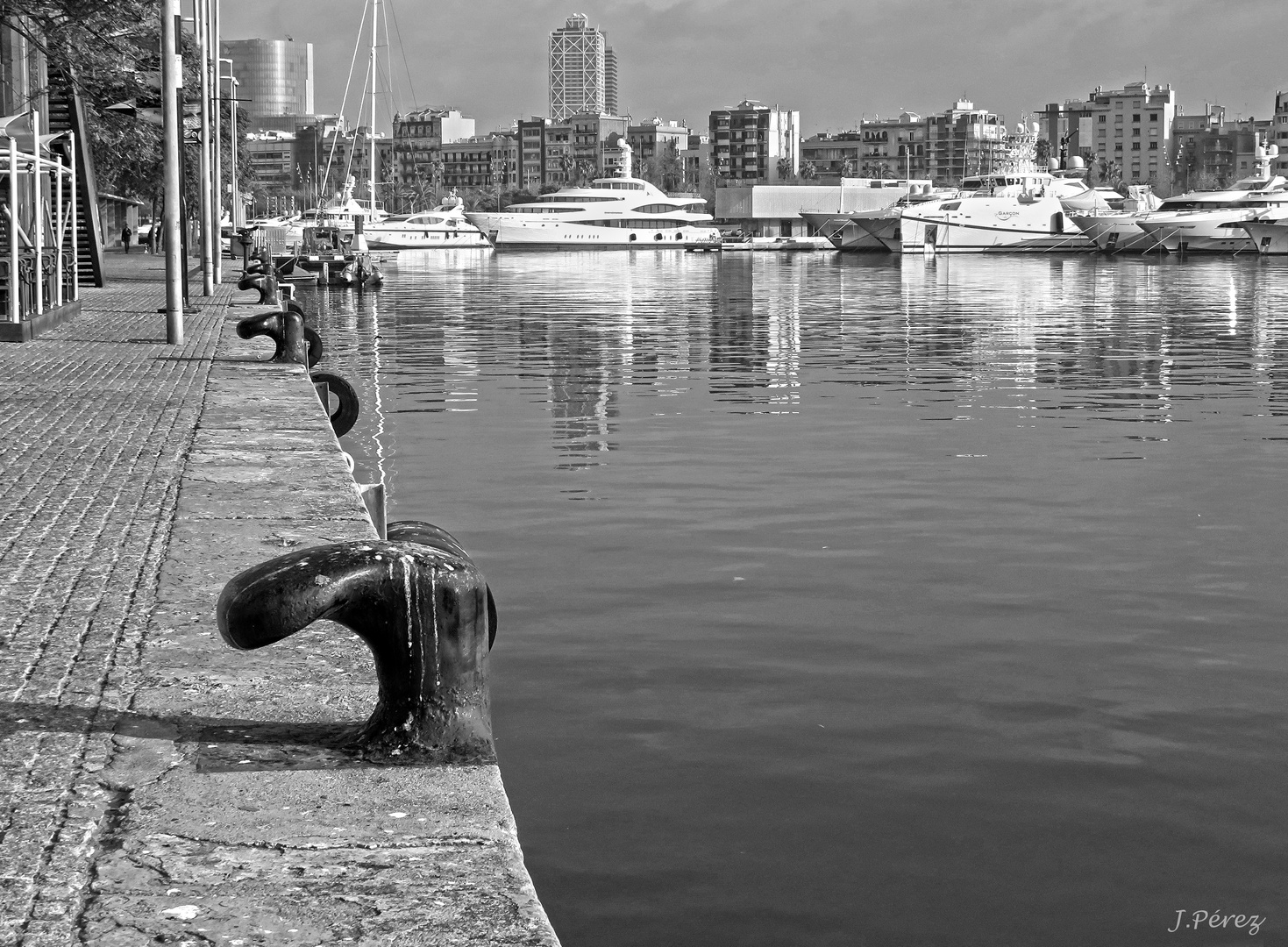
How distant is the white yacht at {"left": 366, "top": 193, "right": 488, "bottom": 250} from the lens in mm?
116250

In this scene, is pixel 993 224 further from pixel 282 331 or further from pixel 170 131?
pixel 282 331

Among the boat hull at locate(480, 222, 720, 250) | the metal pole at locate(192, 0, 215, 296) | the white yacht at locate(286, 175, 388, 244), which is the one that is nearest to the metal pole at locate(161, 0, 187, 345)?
the metal pole at locate(192, 0, 215, 296)

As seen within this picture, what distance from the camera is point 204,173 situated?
3525 cm

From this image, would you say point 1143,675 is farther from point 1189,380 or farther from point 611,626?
point 1189,380

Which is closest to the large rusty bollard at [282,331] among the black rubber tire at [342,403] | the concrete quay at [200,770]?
the black rubber tire at [342,403]

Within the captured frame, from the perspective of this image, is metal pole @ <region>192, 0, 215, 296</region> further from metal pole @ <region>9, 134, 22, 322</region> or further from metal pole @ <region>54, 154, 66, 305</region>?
metal pole @ <region>9, 134, 22, 322</region>

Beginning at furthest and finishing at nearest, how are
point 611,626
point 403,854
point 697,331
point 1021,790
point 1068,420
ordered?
point 697,331 < point 1068,420 < point 611,626 < point 1021,790 < point 403,854

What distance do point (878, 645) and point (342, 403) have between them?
770cm

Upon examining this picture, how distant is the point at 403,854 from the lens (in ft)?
12.9

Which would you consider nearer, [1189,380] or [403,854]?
[403,854]

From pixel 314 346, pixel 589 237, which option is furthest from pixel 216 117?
pixel 589 237

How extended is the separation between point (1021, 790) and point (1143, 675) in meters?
1.83

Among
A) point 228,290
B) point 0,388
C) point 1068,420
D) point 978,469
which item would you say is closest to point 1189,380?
point 1068,420

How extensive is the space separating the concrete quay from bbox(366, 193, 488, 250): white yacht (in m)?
109
